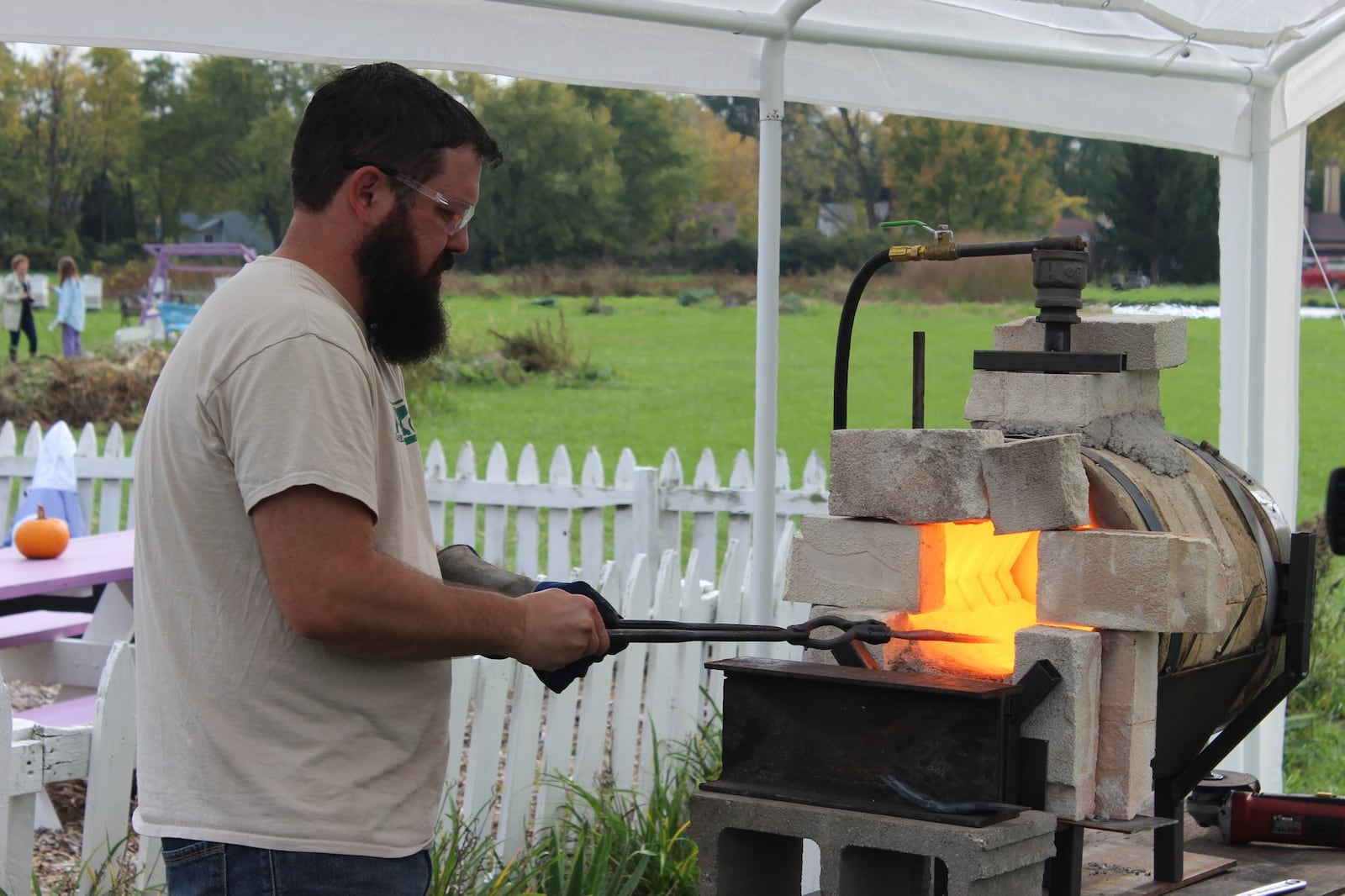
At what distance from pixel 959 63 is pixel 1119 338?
4.97 feet

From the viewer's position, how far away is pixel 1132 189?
14672mm

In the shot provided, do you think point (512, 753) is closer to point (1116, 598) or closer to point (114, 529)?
point (1116, 598)

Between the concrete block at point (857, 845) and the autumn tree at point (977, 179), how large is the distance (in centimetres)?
1756

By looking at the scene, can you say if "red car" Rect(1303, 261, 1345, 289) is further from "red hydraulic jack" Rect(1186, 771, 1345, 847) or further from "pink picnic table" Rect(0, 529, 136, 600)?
"red hydraulic jack" Rect(1186, 771, 1345, 847)

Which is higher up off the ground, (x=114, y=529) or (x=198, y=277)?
(x=198, y=277)

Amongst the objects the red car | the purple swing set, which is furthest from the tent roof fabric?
the purple swing set

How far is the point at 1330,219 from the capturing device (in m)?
21.1

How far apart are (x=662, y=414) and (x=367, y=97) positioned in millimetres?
16533

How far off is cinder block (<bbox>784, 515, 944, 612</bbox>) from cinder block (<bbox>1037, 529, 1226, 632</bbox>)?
0.25m

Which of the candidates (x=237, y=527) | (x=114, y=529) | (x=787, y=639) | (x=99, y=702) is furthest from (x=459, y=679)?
(x=114, y=529)

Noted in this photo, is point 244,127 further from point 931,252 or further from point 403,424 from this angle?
point 403,424

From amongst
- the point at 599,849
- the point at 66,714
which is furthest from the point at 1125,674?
the point at 66,714

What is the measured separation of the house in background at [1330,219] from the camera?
19.6m

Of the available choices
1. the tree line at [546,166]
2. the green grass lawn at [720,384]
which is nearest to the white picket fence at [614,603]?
the green grass lawn at [720,384]
